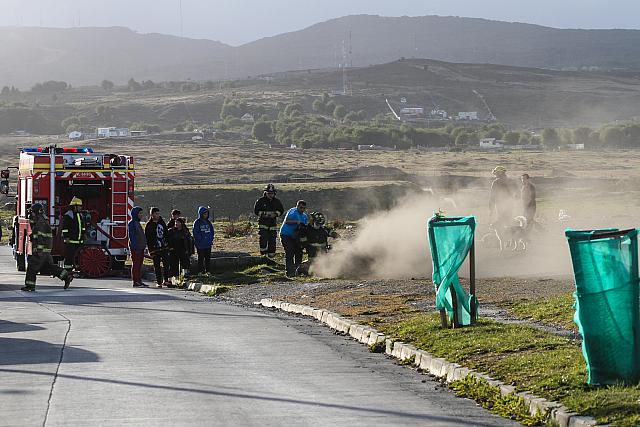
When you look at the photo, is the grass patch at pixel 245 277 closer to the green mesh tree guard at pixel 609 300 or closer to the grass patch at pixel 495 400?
the grass patch at pixel 495 400

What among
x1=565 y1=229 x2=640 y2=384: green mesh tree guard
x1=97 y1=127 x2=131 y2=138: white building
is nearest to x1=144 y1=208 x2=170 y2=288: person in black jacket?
x1=565 y1=229 x2=640 y2=384: green mesh tree guard

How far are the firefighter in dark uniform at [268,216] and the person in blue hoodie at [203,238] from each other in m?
1.53

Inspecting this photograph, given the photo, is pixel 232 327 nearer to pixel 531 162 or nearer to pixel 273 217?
pixel 273 217

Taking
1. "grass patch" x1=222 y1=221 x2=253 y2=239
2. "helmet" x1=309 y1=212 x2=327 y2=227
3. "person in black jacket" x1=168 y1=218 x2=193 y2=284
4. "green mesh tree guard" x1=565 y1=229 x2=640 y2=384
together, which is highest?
"green mesh tree guard" x1=565 y1=229 x2=640 y2=384

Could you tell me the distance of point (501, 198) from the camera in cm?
2806

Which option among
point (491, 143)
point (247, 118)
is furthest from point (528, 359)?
point (247, 118)

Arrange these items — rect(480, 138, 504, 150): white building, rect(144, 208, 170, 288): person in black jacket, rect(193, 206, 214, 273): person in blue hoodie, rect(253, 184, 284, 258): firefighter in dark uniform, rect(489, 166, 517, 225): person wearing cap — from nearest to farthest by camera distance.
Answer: rect(144, 208, 170, 288): person in black jacket < rect(193, 206, 214, 273): person in blue hoodie < rect(489, 166, 517, 225): person wearing cap < rect(253, 184, 284, 258): firefighter in dark uniform < rect(480, 138, 504, 150): white building

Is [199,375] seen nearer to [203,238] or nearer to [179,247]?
[179,247]

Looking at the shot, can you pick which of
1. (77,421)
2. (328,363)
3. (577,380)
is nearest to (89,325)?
(328,363)

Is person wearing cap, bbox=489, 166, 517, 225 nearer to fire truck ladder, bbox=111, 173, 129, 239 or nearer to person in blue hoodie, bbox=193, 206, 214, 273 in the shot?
person in blue hoodie, bbox=193, 206, 214, 273

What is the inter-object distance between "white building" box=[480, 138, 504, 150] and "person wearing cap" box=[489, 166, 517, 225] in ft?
360

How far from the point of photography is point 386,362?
13781mm

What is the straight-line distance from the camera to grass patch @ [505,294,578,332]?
49.7ft

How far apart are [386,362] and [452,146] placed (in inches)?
5361
